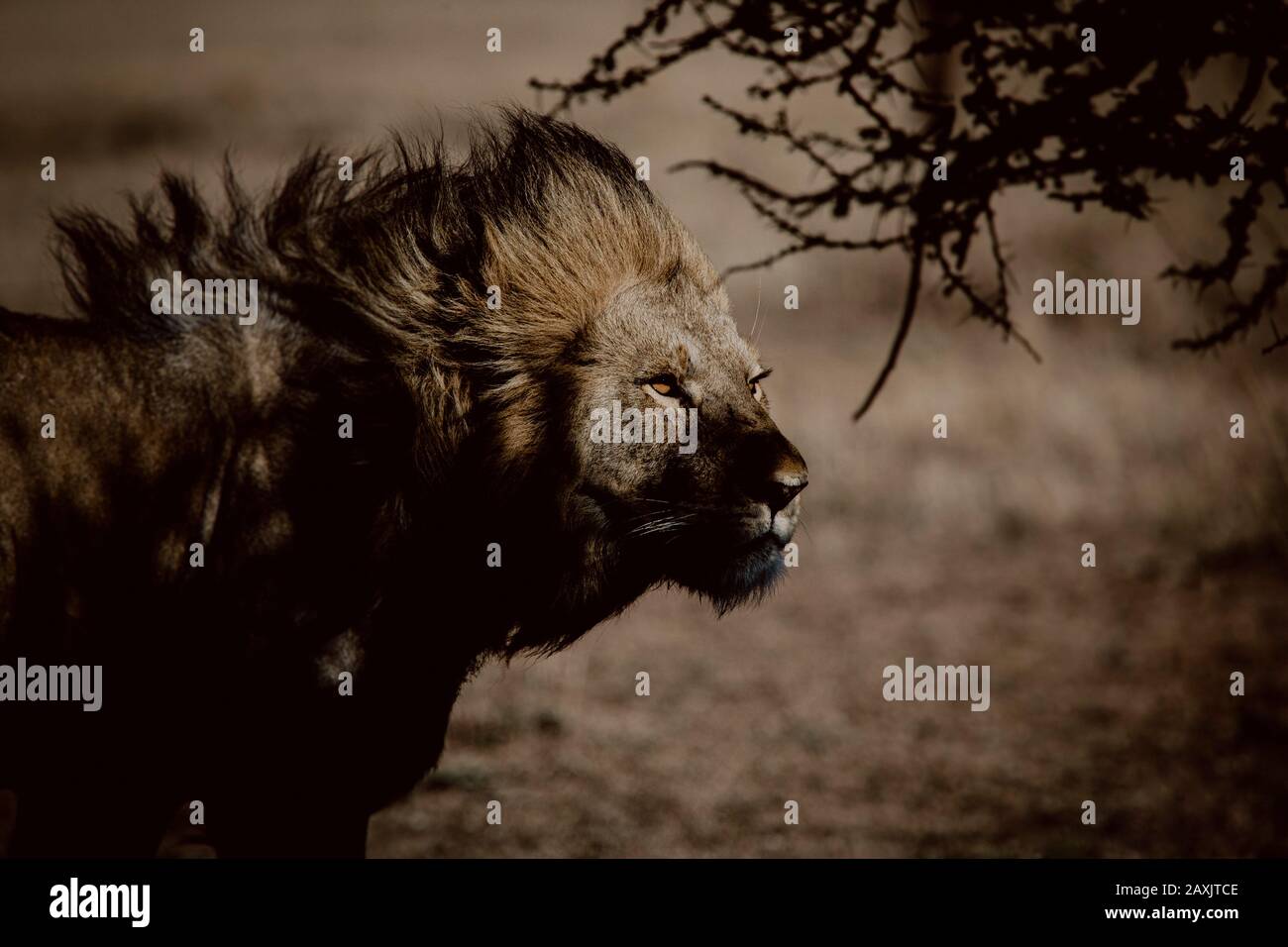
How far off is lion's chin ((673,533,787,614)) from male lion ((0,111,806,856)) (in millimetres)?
10

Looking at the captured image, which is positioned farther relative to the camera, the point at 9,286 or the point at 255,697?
the point at 9,286

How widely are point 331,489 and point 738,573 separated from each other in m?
1.29

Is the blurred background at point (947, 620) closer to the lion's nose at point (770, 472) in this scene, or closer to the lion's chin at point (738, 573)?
the lion's nose at point (770, 472)

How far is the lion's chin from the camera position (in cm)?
414

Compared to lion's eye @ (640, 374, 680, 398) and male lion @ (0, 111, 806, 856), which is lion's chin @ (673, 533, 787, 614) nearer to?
male lion @ (0, 111, 806, 856)

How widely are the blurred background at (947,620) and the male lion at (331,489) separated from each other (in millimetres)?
573

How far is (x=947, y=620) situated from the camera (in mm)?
10953

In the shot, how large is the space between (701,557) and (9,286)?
1585cm

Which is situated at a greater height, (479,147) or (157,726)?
(479,147)

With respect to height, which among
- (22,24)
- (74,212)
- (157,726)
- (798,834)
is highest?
(22,24)

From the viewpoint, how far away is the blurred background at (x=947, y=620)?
7.54 meters

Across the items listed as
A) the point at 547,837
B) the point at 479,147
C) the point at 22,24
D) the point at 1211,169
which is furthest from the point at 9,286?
the point at 22,24
